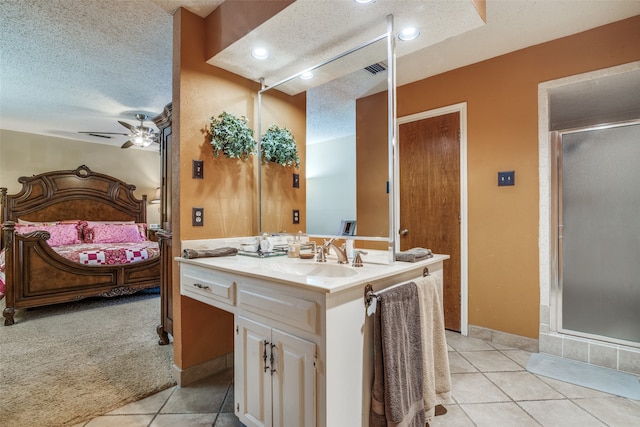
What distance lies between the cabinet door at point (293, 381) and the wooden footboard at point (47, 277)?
3583mm

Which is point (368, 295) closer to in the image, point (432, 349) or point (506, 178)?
point (432, 349)

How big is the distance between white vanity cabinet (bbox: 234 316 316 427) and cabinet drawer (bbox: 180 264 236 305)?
0.17 meters

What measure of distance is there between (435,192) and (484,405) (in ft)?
5.89

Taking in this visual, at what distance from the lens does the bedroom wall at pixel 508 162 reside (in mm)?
2404

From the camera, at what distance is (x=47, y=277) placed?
3500 millimetres

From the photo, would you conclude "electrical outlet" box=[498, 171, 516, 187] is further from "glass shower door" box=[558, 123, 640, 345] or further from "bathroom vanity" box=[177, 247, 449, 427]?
"bathroom vanity" box=[177, 247, 449, 427]

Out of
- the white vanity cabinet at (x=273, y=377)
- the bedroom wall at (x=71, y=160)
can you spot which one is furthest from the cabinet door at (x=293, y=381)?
the bedroom wall at (x=71, y=160)

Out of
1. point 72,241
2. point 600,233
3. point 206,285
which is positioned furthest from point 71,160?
point 600,233

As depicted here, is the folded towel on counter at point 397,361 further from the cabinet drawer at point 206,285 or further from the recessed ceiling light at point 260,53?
the recessed ceiling light at point 260,53

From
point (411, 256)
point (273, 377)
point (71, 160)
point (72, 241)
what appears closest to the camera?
point (273, 377)

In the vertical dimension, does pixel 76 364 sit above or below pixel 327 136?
below

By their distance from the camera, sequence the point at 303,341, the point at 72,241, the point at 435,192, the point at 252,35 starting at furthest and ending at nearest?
the point at 72,241, the point at 435,192, the point at 252,35, the point at 303,341

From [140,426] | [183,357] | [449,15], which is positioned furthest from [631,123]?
[140,426]

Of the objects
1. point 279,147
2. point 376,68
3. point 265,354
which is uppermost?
point 376,68
